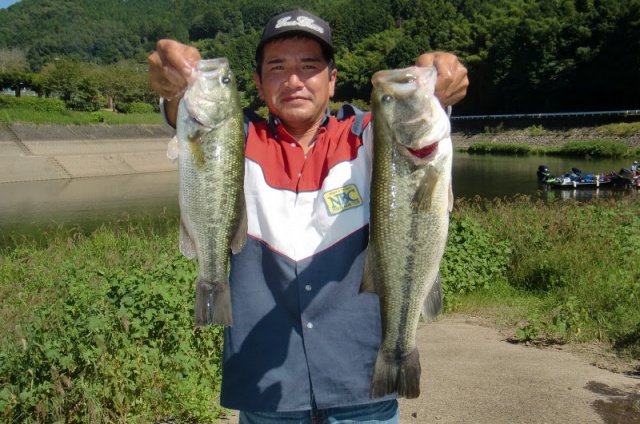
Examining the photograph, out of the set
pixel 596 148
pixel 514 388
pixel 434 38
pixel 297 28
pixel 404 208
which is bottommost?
pixel 596 148

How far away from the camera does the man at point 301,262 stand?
8.57ft

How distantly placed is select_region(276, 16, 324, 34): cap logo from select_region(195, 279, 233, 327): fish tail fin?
120 centimetres

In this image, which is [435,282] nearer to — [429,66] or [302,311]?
[302,311]

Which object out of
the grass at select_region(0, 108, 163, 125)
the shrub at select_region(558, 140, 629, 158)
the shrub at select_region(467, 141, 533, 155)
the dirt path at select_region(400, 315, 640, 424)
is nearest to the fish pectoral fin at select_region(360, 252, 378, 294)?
the dirt path at select_region(400, 315, 640, 424)

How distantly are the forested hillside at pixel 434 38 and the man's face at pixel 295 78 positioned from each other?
36.9 ft

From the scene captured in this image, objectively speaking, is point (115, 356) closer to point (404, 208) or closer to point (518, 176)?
point (404, 208)

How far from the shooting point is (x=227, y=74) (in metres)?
2.75

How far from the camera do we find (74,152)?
42.3 metres

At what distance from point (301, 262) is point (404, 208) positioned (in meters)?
0.50

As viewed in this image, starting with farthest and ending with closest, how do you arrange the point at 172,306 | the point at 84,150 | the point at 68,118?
the point at 68,118, the point at 84,150, the point at 172,306

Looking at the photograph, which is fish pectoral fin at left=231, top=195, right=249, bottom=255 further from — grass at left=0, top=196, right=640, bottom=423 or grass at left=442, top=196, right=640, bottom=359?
grass at left=442, top=196, right=640, bottom=359

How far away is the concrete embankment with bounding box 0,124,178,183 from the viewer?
37625 mm

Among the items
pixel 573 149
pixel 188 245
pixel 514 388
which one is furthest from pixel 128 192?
pixel 573 149

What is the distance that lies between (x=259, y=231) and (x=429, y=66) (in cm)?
104
